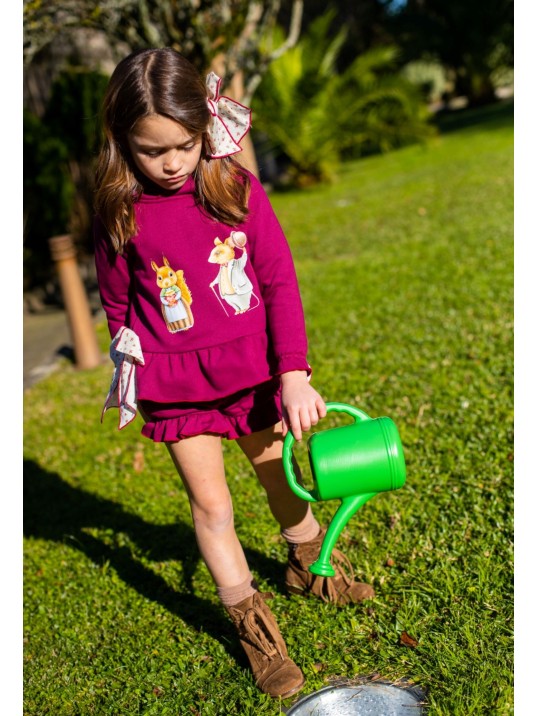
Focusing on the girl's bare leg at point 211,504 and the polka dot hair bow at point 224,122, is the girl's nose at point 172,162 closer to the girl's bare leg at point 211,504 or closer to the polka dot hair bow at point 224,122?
the polka dot hair bow at point 224,122

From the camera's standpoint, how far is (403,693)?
205 centimetres

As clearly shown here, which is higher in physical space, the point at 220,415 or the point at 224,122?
the point at 224,122

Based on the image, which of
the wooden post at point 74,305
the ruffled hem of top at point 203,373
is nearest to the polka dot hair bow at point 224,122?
the ruffled hem of top at point 203,373

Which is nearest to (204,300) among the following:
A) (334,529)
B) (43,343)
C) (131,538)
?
(334,529)

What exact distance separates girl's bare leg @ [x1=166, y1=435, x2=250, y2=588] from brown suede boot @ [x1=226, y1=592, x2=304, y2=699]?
0.27ft

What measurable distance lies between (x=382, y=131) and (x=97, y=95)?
8.08 metres

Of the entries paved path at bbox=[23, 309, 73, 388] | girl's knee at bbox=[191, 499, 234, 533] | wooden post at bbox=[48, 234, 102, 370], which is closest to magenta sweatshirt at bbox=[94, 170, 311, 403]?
girl's knee at bbox=[191, 499, 234, 533]

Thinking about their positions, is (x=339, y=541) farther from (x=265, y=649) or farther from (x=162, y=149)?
(x=162, y=149)

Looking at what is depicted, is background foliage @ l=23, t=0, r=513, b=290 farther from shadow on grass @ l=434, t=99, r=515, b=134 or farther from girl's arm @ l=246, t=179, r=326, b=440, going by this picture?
shadow on grass @ l=434, t=99, r=515, b=134

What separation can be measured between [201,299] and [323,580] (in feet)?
3.36

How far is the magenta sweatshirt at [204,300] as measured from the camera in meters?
2.07

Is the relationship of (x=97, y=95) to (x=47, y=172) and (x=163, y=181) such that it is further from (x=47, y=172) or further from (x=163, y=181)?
(x=163, y=181)

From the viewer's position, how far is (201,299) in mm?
2076

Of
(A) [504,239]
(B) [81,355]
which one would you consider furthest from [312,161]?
(B) [81,355]
